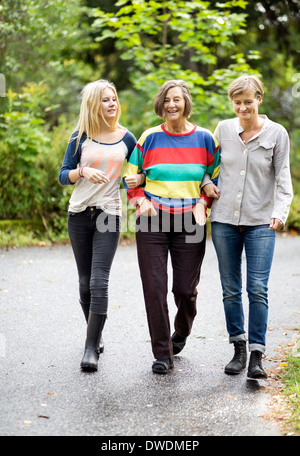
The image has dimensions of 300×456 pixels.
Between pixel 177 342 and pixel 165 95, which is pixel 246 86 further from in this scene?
pixel 177 342

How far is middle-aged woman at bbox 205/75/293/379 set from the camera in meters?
4.11

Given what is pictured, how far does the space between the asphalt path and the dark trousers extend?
35cm

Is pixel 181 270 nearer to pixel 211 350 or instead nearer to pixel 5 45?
pixel 211 350

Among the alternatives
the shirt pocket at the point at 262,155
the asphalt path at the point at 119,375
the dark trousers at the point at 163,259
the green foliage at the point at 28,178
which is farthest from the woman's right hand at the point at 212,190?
the green foliage at the point at 28,178

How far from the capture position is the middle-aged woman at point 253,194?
4.11 meters

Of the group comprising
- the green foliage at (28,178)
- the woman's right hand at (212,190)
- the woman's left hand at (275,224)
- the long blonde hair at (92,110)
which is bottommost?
the green foliage at (28,178)

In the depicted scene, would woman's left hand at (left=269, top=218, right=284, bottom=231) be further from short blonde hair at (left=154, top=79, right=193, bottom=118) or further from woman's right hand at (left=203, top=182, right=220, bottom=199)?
short blonde hair at (left=154, top=79, right=193, bottom=118)

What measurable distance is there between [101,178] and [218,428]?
5.90ft

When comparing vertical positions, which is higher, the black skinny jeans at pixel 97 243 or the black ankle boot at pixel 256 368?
the black skinny jeans at pixel 97 243

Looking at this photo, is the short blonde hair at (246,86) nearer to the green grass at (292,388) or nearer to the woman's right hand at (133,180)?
the woman's right hand at (133,180)

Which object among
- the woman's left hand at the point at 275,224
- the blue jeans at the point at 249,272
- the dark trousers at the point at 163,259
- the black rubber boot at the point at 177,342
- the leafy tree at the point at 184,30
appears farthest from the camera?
the leafy tree at the point at 184,30

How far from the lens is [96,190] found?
434cm

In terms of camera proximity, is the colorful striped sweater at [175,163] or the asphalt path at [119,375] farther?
the colorful striped sweater at [175,163]

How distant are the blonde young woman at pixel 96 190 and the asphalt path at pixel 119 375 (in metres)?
0.38
